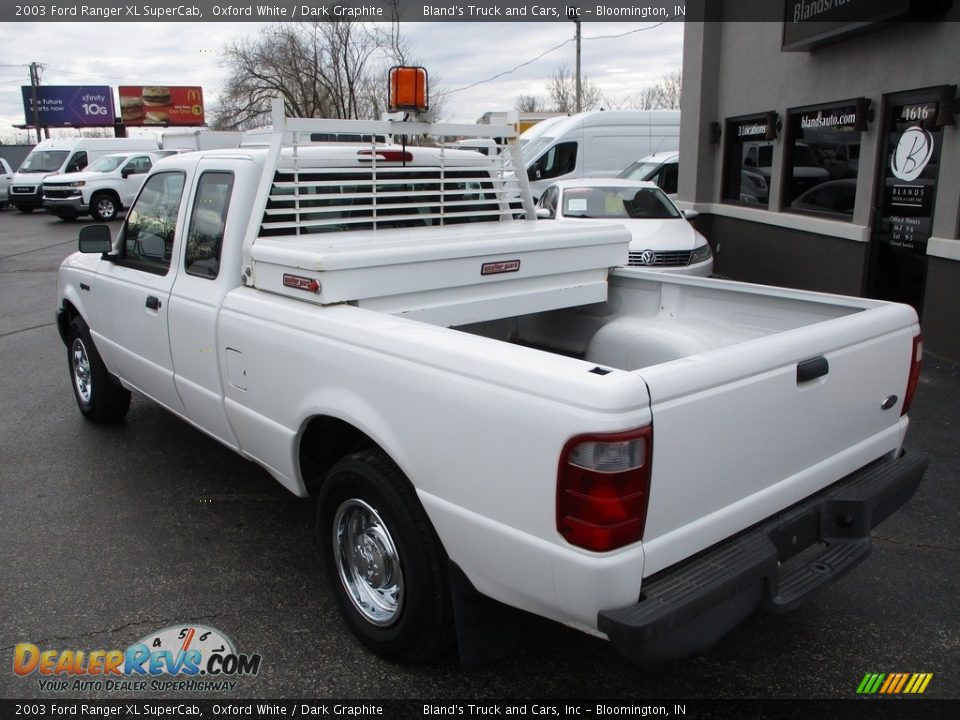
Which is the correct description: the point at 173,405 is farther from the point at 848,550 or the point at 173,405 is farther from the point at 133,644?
the point at 848,550

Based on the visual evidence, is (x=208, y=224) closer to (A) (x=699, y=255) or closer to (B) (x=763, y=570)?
(B) (x=763, y=570)

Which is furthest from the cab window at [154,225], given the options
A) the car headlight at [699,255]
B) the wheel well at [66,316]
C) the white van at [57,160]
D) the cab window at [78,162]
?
the cab window at [78,162]

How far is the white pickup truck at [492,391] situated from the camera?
2.26 m

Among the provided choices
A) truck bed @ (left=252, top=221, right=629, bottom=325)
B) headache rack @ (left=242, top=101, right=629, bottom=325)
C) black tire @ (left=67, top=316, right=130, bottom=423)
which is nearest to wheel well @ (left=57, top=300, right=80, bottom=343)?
black tire @ (left=67, top=316, right=130, bottom=423)

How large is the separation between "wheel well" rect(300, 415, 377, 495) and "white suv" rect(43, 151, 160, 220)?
2143 cm

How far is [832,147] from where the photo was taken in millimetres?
9352

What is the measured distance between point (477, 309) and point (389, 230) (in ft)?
2.71

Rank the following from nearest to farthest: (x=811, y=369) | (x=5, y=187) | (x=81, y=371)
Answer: (x=811, y=369) < (x=81, y=371) < (x=5, y=187)

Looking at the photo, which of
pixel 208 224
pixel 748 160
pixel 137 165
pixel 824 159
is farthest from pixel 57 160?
pixel 208 224

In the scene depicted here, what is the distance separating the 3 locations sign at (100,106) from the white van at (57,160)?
103ft

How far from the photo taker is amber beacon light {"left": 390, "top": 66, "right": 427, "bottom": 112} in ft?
13.6

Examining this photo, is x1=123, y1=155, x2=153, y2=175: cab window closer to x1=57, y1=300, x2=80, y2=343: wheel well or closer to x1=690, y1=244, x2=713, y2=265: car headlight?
x1=690, y1=244, x2=713, y2=265: car headlight

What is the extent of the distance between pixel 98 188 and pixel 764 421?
23892 mm
